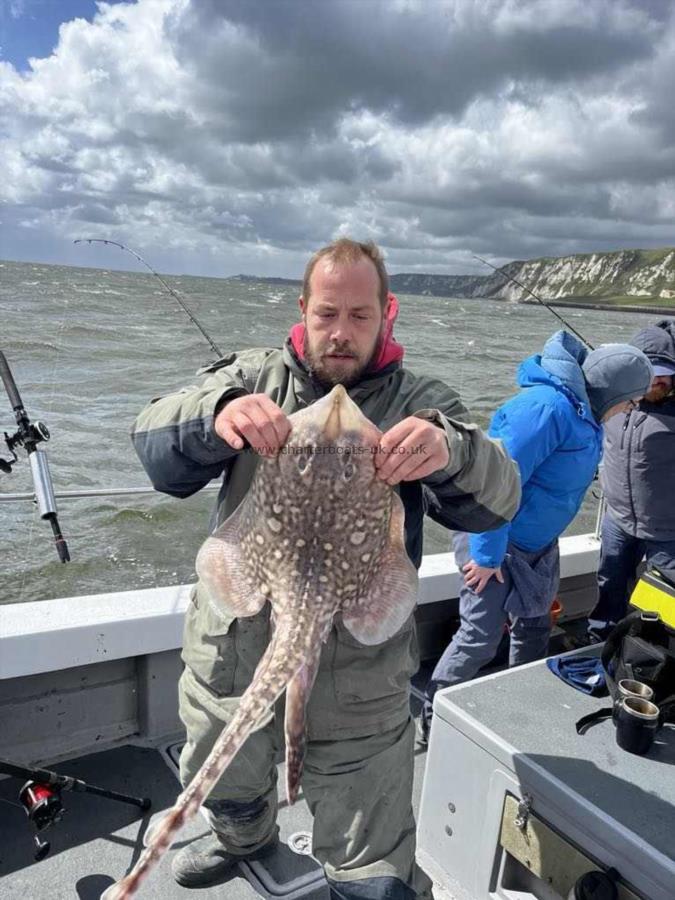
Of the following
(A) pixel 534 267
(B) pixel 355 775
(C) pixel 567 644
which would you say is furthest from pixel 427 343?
(A) pixel 534 267

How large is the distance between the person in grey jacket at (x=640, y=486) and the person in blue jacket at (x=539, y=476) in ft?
3.72

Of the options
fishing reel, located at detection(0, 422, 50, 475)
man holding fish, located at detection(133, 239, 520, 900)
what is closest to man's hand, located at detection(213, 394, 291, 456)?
man holding fish, located at detection(133, 239, 520, 900)

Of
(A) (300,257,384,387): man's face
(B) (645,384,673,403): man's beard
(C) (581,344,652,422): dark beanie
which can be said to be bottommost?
(B) (645,384,673,403): man's beard

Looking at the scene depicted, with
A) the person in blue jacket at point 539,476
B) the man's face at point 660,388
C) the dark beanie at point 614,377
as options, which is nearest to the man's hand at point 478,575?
the person in blue jacket at point 539,476

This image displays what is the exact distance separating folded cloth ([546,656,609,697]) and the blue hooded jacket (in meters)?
0.66

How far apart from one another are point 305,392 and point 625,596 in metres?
4.05

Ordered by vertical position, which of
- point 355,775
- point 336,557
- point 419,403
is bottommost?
point 355,775

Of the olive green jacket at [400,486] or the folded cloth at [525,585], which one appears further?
the folded cloth at [525,585]

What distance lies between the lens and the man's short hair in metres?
2.29

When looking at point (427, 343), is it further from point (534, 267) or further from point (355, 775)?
point (534, 267)

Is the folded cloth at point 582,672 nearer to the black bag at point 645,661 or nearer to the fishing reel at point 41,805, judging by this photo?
the black bag at point 645,661

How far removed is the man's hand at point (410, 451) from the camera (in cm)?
194

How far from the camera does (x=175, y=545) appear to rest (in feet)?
34.8

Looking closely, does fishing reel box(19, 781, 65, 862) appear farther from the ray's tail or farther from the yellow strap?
the yellow strap
